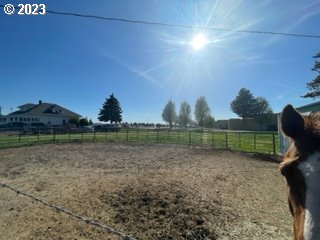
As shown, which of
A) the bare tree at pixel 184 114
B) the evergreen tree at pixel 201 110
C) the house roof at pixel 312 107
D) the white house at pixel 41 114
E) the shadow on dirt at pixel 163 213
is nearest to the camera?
the shadow on dirt at pixel 163 213

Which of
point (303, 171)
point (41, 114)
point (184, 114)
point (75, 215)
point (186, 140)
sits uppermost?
point (184, 114)

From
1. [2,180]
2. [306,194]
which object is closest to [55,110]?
[2,180]

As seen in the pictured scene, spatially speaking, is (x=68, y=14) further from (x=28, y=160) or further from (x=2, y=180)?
(x=28, y=160)

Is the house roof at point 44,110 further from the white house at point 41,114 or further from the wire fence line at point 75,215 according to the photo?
the wire fence line at point 75,215

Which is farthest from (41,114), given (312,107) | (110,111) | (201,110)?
(312,107)

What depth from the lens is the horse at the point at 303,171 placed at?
47.8 inches

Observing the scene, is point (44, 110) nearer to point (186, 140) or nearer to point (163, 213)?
point (186, 140)

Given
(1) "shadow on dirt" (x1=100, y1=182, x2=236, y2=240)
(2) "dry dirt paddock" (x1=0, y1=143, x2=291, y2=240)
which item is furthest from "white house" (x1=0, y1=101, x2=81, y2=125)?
(1) "shadow on dirt" (x1=100, y1=182, x2=236, y2=240)

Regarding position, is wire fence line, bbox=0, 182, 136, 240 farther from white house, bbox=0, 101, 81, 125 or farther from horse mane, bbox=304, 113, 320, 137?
white house, bbox=0, 101, 81, 125

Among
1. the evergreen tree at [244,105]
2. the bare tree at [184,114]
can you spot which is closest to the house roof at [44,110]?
the bare tree at [184,114]

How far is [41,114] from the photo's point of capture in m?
55.8

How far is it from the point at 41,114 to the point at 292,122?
60.1 m

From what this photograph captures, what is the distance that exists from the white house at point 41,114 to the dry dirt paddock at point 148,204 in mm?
50988

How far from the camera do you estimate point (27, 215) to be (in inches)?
190
